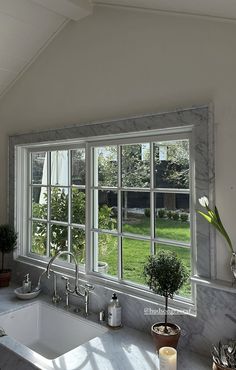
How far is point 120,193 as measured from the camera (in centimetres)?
225

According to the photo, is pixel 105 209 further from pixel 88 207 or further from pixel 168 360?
pixel 168 360

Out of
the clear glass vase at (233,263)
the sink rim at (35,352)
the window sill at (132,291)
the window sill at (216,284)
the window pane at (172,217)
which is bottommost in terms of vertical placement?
the sink rim at (35,352)

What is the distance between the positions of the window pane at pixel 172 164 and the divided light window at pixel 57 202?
2.39ft

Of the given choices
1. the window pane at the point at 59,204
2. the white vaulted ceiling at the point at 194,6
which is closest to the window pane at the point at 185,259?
the window pane at the point at 59,204

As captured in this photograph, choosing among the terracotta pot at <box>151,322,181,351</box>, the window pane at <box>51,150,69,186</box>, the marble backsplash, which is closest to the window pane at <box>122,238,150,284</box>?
the marble backsplash

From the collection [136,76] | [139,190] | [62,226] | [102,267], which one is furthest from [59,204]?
[136,76]

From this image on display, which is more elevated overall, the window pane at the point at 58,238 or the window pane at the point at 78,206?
the window pane at the point at 78,206

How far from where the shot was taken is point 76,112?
246 centimetres

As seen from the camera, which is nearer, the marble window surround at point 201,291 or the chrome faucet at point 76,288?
the marble window surround at point 201,291

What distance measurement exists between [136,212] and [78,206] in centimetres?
63

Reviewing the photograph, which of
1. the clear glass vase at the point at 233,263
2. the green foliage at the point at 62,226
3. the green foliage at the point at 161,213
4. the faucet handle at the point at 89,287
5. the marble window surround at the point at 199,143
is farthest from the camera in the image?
the green foliage at the point at 62,226

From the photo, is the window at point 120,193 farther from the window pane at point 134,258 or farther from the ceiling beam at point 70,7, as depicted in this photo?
the ceiling beam at point 70,7

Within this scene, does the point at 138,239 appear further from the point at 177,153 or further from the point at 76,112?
the point at 76,112

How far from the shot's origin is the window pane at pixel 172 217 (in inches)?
77.2
